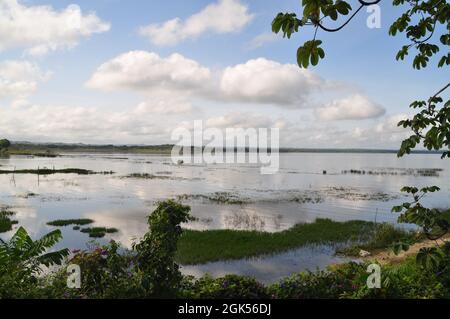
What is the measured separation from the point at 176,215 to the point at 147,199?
100.0 feet

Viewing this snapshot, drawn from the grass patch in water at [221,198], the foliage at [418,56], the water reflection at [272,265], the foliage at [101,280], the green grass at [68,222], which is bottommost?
the water reflection at [272,265]

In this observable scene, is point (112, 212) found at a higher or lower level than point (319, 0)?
lower

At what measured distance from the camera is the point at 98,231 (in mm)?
22844

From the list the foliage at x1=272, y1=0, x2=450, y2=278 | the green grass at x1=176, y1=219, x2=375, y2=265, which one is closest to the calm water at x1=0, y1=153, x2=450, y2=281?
the green grass at x1=176, y1=219, x2=375, y2=265

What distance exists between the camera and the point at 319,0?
2.95 meters

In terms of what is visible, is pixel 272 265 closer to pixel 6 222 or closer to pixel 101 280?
pixel 101 280

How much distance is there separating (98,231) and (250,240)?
9.80 m

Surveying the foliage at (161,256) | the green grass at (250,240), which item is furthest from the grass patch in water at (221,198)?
the foliage at (161,256)

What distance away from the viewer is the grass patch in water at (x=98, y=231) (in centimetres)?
2187

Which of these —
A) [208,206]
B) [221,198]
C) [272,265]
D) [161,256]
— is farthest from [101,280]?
[221,198]

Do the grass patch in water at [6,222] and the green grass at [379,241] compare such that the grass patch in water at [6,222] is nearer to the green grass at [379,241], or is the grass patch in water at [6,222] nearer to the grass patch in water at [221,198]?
the grass patch in water at [221,198]

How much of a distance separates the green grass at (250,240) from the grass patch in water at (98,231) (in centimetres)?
508
